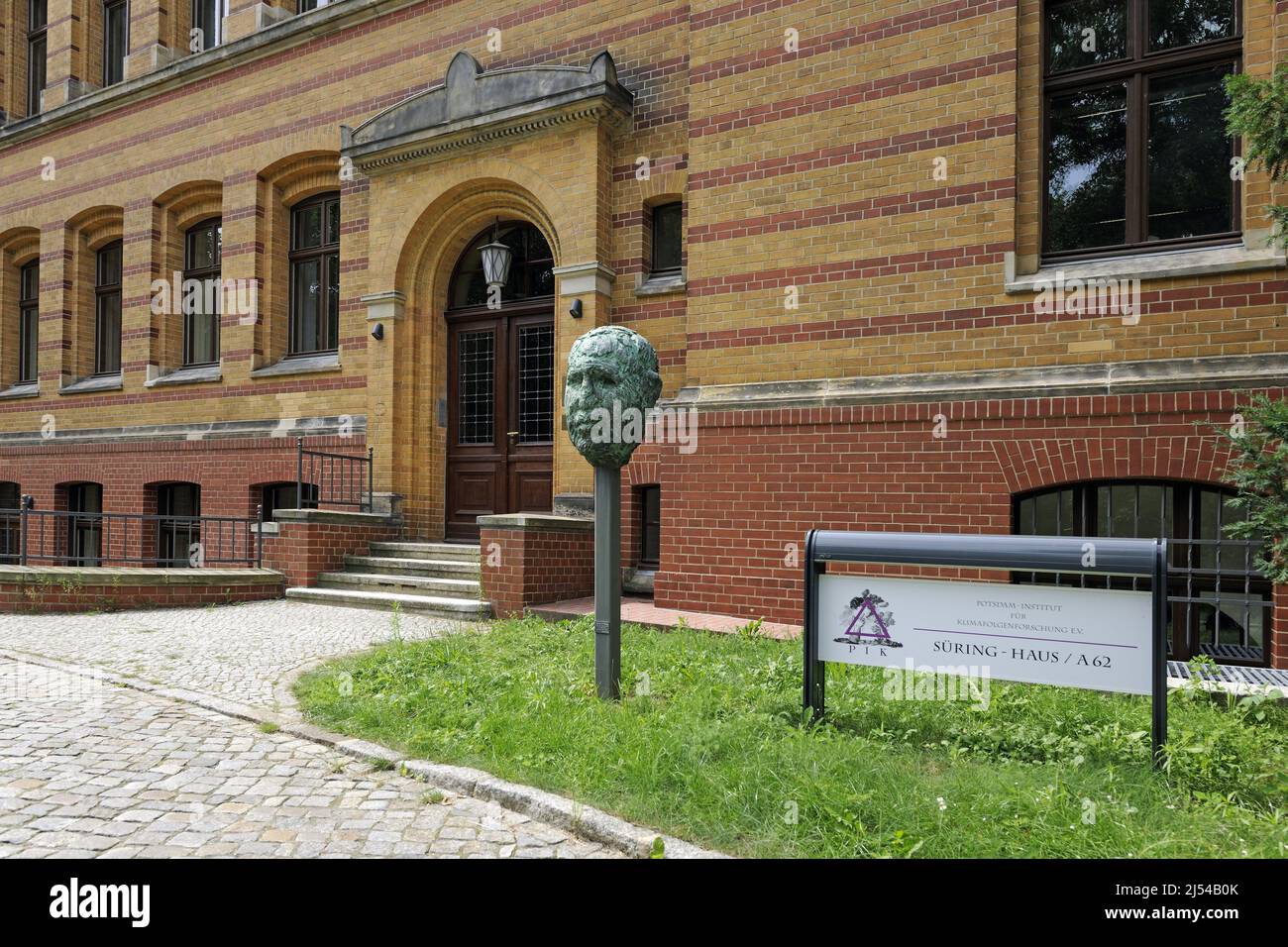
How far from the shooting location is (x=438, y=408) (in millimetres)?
11125

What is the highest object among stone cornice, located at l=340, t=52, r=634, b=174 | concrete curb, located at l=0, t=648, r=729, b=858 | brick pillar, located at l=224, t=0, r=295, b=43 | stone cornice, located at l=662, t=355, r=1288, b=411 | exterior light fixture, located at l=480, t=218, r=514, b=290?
brick pillar, located at l=224, t=0, r=295, b=43

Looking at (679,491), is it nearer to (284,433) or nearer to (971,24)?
(971,24)

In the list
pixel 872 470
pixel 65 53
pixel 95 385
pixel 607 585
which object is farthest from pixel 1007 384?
pixel 65 53

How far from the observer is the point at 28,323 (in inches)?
652

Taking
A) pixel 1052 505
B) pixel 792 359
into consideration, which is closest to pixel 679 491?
pixel 792 359

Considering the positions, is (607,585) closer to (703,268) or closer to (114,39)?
(703,268)

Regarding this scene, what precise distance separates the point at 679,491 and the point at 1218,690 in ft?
14.6

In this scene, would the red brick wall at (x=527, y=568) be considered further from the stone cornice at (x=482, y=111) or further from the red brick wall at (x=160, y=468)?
the stone cornice at (x=482, y=111)

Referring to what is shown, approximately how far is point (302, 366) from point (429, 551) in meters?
3.94

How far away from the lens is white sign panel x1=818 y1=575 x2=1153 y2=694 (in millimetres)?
3670

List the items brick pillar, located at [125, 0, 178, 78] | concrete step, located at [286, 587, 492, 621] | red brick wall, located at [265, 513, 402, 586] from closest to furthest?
1. concrete step, located at [286, 587, 492, 621]
2. red brick wall, located at [265, 513, 402, 586]
3. brick pillar, located at [125, 0, 178, 78]

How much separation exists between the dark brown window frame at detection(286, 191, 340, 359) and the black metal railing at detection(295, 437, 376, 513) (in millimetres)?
1721

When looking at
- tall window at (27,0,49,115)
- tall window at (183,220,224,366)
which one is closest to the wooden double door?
tall window at (183,220,224,366)

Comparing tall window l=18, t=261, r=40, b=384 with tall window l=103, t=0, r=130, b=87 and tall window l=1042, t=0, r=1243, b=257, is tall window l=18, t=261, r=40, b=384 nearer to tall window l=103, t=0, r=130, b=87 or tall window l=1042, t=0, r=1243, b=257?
tall window l=103, t=0, r=130, b=87
